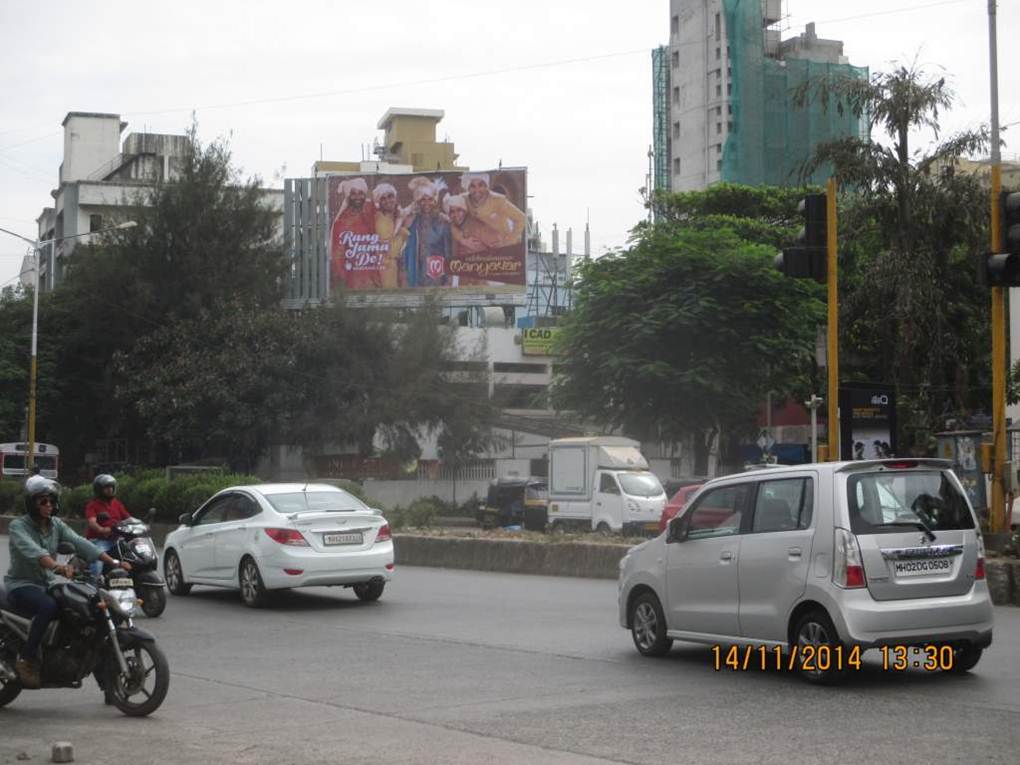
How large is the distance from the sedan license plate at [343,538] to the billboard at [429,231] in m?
48.9

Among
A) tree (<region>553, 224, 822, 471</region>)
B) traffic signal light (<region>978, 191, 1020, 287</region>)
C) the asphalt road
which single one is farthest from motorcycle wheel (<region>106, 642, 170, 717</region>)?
tree (<region>553, 224, 822, 471</region>)

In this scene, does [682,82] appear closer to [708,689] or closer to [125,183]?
[125,183]

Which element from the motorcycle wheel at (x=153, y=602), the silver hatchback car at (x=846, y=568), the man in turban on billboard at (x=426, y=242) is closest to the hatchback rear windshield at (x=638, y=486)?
the motorcycle wheel at (x=153, y=602)

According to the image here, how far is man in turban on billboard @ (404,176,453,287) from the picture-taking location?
67438 mm

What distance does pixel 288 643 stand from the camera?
1404 centimetres

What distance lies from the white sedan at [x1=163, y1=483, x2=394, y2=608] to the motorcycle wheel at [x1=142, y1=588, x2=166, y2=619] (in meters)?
1.37

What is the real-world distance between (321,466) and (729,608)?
164 ft

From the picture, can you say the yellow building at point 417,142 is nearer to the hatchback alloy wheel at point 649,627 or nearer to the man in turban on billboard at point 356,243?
the man in turban on billboard at point 356,243

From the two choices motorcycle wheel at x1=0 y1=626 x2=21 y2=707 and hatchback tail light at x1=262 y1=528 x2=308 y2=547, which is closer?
motorcycle wheel at x1=0 y1=626 x2=21 y2=707

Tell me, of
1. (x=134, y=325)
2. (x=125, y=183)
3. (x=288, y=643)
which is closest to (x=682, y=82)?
(x=125, y=183)

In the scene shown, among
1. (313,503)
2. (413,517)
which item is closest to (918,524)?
(313,503)

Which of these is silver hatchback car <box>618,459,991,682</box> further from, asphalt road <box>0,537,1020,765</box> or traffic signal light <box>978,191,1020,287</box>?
traffic signal light <box>978,191,1020,287</box>
